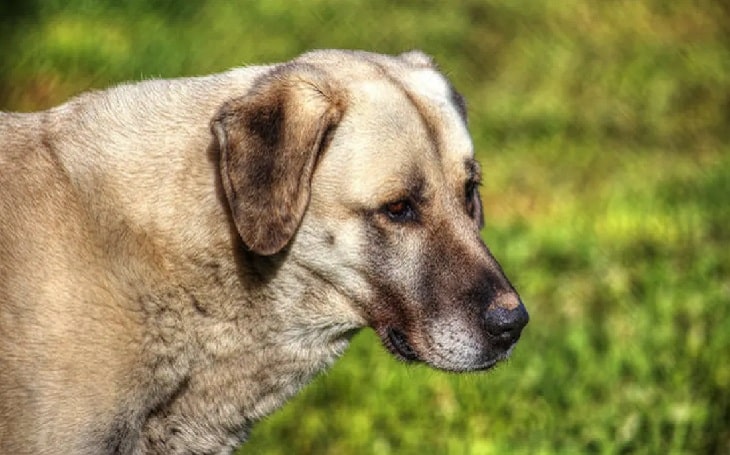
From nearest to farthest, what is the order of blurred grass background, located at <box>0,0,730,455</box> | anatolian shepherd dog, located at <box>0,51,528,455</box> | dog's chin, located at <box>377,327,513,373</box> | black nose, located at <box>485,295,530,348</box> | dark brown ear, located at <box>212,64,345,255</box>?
anatolian shepherd dog, located at <box>0,51,528,455</box>, dark brown ear, located at <box>212,64,345,255</box>, black nose, located at <box>485,295,530,348</box>, dog's chin, located at <box>377,327,513,373</box>, blurred grass background, located at <box>0,0,730,455</box>

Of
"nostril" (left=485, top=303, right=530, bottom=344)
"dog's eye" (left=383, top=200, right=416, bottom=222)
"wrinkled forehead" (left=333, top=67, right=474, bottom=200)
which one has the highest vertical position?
"wrinkled forehead" (left=333, top=67, right=474, bottom=200)

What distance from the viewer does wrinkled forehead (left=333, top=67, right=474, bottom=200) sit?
4340 millimetres

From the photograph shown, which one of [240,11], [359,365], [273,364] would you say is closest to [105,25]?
[240,11]

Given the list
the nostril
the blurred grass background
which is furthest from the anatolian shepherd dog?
the blurred grass background

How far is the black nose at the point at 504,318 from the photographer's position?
4.33 metres

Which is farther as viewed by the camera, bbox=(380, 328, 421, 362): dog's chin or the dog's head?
bbox=(380, 328, 421, 362): dog's chin

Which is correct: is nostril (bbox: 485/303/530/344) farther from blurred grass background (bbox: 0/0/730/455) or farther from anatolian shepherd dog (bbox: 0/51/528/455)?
blurred grass background (bbox: 0/0/730/455)

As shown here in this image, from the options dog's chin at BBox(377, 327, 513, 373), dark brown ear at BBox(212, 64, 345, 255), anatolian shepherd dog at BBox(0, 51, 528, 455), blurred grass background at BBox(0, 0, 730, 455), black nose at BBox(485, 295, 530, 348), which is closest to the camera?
anatolian shepherd dog at BBox(0, 51, 528, 455)

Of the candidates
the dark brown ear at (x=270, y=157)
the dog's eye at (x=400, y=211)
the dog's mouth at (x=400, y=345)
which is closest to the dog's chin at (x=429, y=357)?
the dog's mouth at (x=400, y=345)

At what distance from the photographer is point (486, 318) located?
434 cm

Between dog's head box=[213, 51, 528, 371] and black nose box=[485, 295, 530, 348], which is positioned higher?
dog's head box=[213, 51, 528, 371]

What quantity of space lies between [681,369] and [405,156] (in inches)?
105

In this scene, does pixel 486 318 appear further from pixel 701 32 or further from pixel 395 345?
pixel 701 32

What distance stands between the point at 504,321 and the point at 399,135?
0.65 metres
